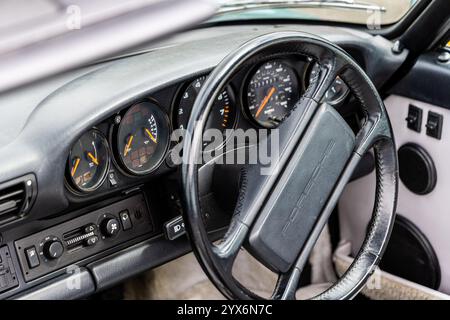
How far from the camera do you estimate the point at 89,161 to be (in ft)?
5.83

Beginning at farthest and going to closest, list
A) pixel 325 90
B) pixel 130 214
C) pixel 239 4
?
pixel 239 4 → pixel 130 214 → pixel 325 90

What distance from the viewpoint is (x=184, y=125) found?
76.1 inches

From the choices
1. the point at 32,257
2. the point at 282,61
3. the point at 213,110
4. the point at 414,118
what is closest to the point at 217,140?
the point at 213,110

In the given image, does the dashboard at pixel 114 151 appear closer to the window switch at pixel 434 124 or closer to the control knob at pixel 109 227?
the control knob at pixel 109 227

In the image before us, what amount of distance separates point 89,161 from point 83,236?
22 centimetres

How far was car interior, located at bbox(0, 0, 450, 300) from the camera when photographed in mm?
1633

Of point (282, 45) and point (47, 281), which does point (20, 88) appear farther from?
point (282, 45)

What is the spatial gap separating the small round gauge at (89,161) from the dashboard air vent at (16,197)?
0.40ft

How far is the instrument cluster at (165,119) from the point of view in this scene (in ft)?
5.83

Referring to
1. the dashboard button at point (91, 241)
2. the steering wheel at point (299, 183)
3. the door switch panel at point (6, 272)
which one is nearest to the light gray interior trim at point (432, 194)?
the steering wheel at point (299, 183)

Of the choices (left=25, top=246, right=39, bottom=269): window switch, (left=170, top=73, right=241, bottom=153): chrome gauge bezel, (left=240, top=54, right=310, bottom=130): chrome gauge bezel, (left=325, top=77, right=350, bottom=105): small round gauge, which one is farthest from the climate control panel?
(left=325, top=77, right=350, bottom=105): small round gauge

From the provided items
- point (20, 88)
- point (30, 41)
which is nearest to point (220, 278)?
point (20, 88)

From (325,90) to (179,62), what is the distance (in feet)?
1.33

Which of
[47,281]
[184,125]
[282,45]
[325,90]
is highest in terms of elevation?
[282,45]
